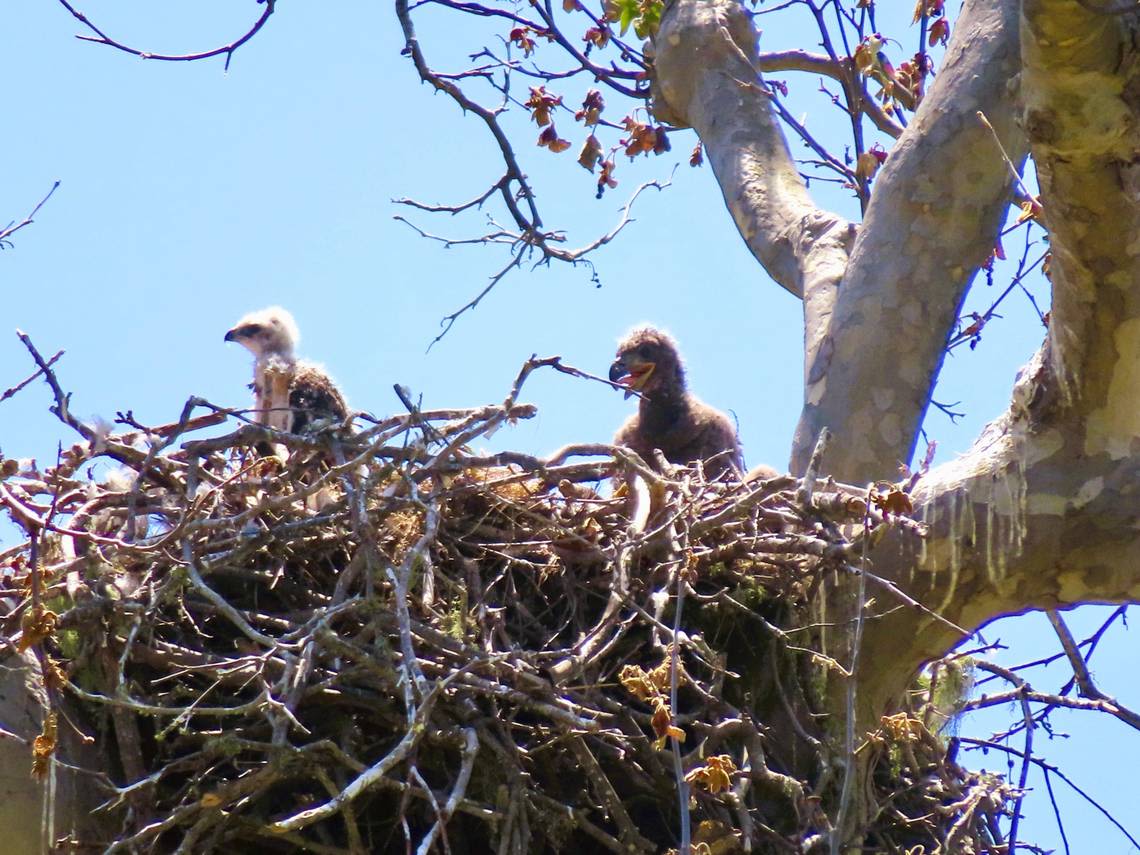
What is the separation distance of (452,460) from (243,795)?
1206 millimetres

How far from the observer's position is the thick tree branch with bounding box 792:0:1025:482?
5402mm

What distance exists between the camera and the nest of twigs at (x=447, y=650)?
4.18 meters

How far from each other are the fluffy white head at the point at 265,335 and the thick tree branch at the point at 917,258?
3.82 meters

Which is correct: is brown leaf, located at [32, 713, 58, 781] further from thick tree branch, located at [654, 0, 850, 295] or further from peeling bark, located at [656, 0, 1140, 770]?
thick tree branch, located at [654, 0, 850, 295]

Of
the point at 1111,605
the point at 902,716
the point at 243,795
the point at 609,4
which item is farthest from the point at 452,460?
the point at 609,4

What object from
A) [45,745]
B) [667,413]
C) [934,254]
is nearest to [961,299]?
[934,254]

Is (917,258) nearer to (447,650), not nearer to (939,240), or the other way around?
(939,240)

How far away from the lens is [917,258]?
551cm

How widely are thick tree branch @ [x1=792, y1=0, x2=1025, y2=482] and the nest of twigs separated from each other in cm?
59

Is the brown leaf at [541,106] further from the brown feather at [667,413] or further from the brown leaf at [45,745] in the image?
the brown leaf at [45,745]

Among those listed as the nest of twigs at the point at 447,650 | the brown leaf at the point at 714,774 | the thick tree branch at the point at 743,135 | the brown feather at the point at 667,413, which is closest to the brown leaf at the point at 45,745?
the nest of twigs at the point at 447,650

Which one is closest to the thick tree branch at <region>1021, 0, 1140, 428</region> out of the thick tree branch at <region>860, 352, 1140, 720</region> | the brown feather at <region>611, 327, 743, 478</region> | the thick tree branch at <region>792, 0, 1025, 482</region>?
the thick tree branch at <region>860, 352, 1140, 720</region>

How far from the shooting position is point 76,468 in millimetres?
4871

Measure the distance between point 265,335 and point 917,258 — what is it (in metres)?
4.28
